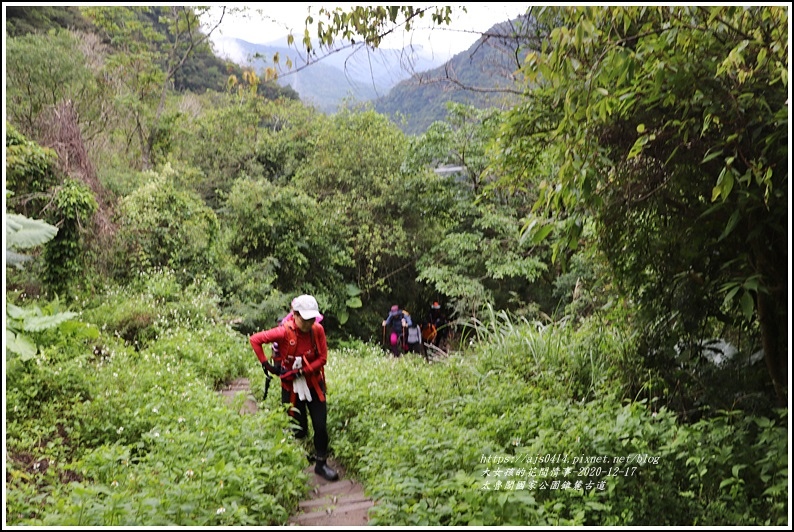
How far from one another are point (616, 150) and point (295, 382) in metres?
3.40

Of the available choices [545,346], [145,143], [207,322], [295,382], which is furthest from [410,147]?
[295,382]

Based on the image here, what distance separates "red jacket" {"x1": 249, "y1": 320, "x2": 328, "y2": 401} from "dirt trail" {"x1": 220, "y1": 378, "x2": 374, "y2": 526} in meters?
0.74

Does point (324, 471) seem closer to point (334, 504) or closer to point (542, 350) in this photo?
point (334, 504)

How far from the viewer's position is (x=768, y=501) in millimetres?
3385

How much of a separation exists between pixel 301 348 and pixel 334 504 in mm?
1403

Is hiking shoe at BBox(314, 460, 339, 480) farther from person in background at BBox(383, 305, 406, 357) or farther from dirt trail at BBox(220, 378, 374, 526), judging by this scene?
person in background at BBox(383, 305, 406, 357)

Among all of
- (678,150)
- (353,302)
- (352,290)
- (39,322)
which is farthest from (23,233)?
(352,290)

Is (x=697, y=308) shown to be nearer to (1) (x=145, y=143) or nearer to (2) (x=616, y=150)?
(2) (x=616, y=150)

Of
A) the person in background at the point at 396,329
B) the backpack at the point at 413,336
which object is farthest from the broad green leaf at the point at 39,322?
the backpack at the point at 413,336

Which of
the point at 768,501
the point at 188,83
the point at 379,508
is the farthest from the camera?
the point at 188,83

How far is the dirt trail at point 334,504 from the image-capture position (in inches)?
162

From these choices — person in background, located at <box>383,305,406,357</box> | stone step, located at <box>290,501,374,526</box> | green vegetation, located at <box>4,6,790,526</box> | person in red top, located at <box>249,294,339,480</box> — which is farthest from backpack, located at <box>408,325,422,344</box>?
stone step, located at <box>290,501,374,526</box>

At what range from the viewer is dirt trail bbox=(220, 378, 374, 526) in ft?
13.5

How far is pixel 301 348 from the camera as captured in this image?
524 centimetres
